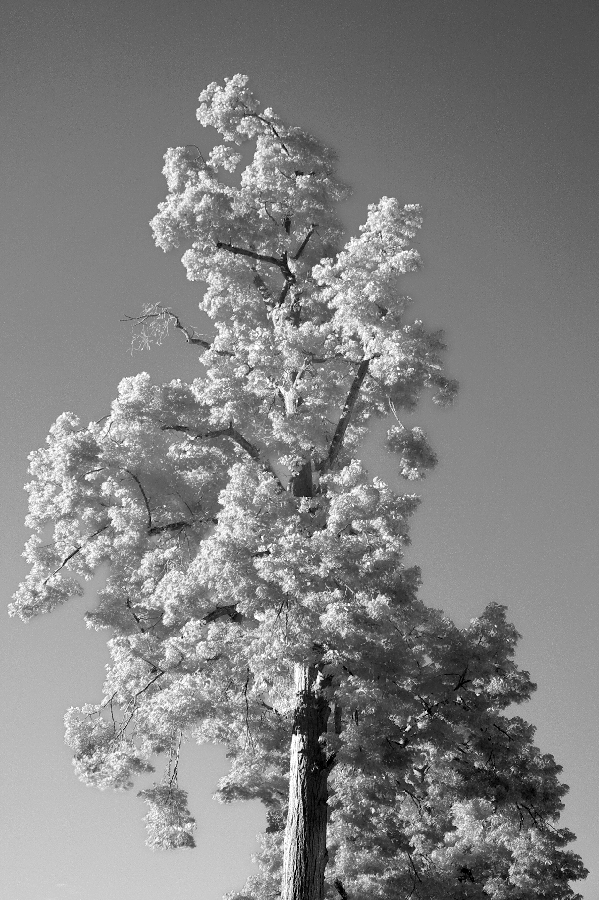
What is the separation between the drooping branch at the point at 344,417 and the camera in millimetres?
13773

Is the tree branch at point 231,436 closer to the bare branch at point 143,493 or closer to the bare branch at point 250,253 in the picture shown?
the bare branch at point 143,493

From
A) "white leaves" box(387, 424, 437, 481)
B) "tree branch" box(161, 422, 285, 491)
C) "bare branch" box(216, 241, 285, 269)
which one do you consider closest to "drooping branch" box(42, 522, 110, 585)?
"tree branch" box(161, 422, 285, 491)

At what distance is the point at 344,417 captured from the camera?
14.1 meters

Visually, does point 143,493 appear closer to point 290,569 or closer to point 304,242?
point 290,569

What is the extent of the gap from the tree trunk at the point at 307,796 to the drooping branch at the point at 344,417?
3.35 m

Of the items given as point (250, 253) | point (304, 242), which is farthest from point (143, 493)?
point (304, 242)

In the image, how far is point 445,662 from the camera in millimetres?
11500

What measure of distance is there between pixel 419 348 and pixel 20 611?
725cm

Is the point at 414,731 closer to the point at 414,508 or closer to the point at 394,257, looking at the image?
the point at 414,508

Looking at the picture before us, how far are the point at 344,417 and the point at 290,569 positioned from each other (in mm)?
4180

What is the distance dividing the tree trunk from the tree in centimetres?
3

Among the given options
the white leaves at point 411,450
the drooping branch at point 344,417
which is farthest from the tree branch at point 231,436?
the white leaves at point 411,450

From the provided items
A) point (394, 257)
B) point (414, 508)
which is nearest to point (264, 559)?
point (414, 508)

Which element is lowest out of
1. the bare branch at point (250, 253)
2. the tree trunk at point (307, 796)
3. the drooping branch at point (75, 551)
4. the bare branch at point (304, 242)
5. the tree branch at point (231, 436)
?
the tree trunk at point (307, 796)
